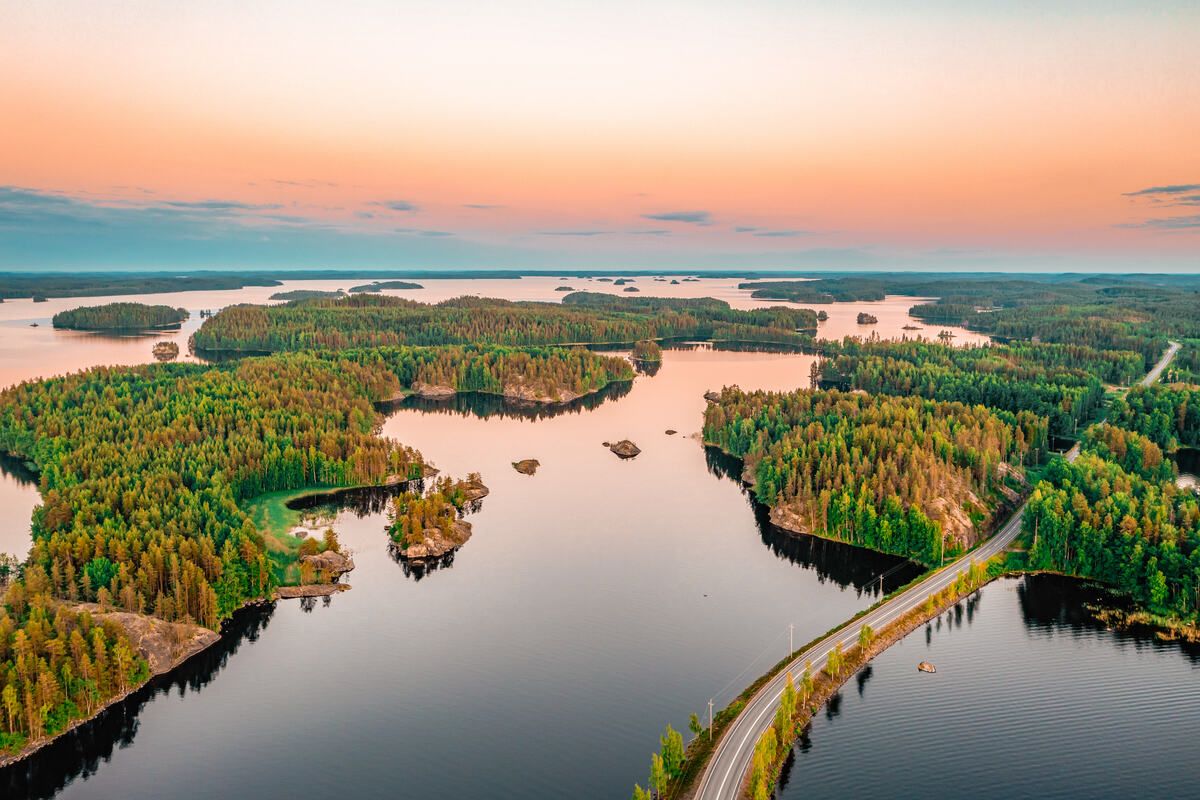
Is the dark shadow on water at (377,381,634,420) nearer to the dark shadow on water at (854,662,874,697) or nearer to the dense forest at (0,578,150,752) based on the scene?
the dense forest at (0,578,150,752)

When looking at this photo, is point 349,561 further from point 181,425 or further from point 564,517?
point 181,425

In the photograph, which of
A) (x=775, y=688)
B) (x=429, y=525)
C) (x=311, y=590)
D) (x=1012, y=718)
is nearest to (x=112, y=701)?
(x=311, y=590)

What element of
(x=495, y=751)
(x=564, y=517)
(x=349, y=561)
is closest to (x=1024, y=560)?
(x=564, y=517)

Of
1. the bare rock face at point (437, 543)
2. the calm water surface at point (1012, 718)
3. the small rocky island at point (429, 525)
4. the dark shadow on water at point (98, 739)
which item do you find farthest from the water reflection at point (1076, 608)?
the dark shadow on water at point (98, 739)

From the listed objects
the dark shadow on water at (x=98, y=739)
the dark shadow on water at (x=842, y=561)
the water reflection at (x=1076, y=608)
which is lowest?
the dark shadow on water at (x=98, y=739)

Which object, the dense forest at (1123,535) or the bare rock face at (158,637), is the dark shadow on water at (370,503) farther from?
the dense forest at (1123,535)

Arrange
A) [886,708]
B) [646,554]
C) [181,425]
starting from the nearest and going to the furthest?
[886,708] → [646,554] → [181,425]

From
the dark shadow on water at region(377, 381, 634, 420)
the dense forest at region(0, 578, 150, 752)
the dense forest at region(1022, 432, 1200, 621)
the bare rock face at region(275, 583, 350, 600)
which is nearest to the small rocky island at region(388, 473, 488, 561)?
the bare rock face at region(275, 583, 350, 600)

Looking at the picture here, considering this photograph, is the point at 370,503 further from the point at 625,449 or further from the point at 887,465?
the point at 887,465
